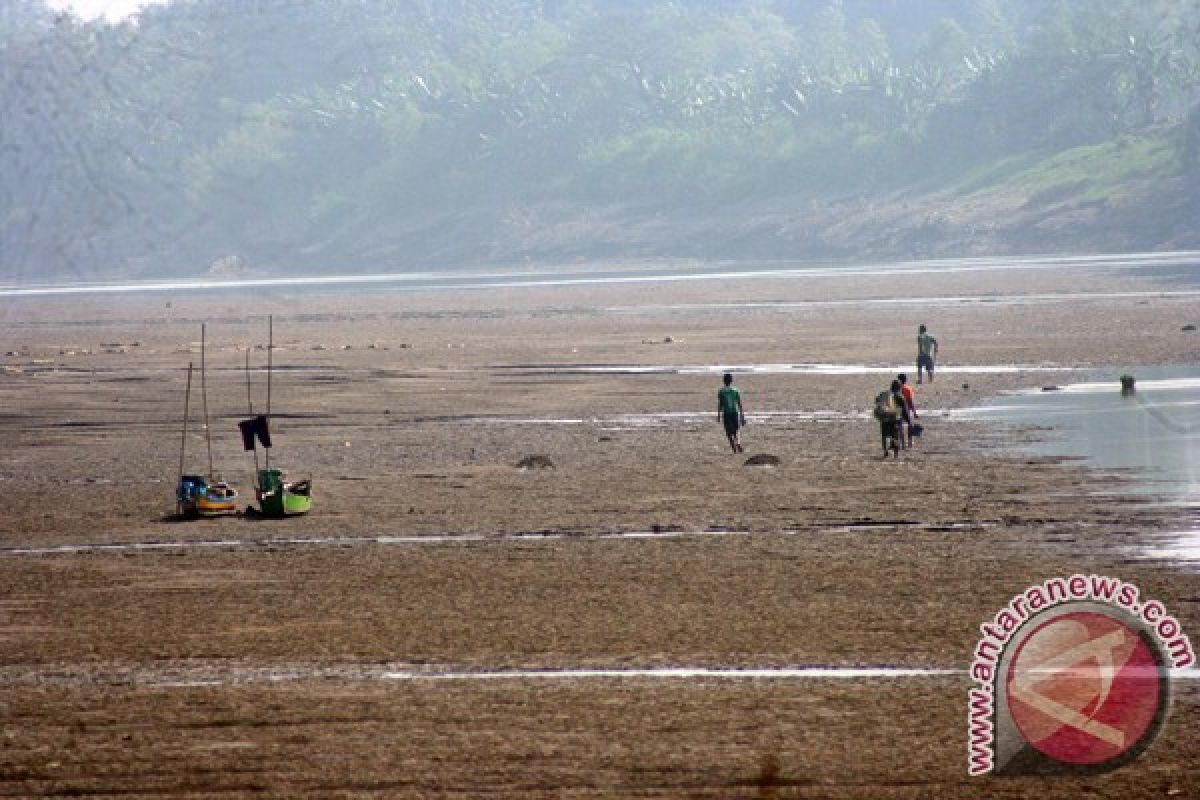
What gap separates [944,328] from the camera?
54.8 metres

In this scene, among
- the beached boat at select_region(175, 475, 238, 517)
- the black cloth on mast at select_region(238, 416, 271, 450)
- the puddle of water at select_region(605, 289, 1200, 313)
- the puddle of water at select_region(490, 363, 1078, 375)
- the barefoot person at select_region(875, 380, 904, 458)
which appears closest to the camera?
the beached boat at select_region(175, 475, 238, 517)

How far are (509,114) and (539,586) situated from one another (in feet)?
479


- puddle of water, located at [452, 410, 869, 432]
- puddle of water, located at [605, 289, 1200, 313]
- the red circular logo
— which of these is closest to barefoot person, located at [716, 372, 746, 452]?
puddle of water, located at [452, 410, 869, 432]

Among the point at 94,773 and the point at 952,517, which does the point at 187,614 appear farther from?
the point at 952,517

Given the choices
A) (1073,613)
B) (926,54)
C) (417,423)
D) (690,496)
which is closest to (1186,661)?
(1073,613)

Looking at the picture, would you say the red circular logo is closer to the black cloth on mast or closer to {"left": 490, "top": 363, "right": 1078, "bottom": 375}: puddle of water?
the black cloth on mast

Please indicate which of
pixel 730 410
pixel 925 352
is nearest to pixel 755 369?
pixel 925 352

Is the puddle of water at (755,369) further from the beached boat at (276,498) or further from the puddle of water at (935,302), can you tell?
the puddle of water at (935,302)

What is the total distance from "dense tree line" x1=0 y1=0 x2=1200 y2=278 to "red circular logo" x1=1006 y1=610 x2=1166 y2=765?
315ft

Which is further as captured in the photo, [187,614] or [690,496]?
[690,496]

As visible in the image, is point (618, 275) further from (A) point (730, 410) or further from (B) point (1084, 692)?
(B) point (1084, 692)

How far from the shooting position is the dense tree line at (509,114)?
125 metres

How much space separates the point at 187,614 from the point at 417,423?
57.5 ft

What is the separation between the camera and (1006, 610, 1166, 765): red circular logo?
12.0 m
